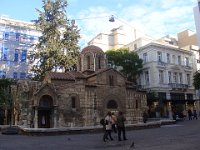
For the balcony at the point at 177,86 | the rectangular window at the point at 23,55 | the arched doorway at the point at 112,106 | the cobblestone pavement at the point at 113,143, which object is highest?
the rectangular window at the point at 23,55

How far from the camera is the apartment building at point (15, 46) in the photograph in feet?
154

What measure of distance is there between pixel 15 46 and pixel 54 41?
8.36 metres

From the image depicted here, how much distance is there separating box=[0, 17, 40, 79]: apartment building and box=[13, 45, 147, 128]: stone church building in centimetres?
1463

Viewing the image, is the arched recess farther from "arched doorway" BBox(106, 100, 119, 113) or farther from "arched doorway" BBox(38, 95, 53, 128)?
"arched doorway" BBox(38, 95, 53, 128)

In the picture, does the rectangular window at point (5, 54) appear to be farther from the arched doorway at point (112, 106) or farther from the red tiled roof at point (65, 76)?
the arched doorway at point (112, 106)

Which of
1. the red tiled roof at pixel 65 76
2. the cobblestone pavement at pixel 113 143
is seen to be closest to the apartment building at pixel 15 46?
the red tiled roof at pixel 65 76

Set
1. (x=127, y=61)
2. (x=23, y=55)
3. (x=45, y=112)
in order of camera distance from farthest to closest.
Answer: (x=23, y=55) → (x=127, y=61) → (x=45, y=112)

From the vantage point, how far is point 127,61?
160 ft

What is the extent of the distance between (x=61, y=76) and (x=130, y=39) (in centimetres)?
3245

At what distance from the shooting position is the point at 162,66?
4944 centimetres

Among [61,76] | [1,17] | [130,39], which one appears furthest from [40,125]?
[130,39]

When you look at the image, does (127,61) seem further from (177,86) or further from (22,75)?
(22,75)

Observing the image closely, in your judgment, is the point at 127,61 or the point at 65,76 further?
the point at 127,61

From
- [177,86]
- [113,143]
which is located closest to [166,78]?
[177,86]
